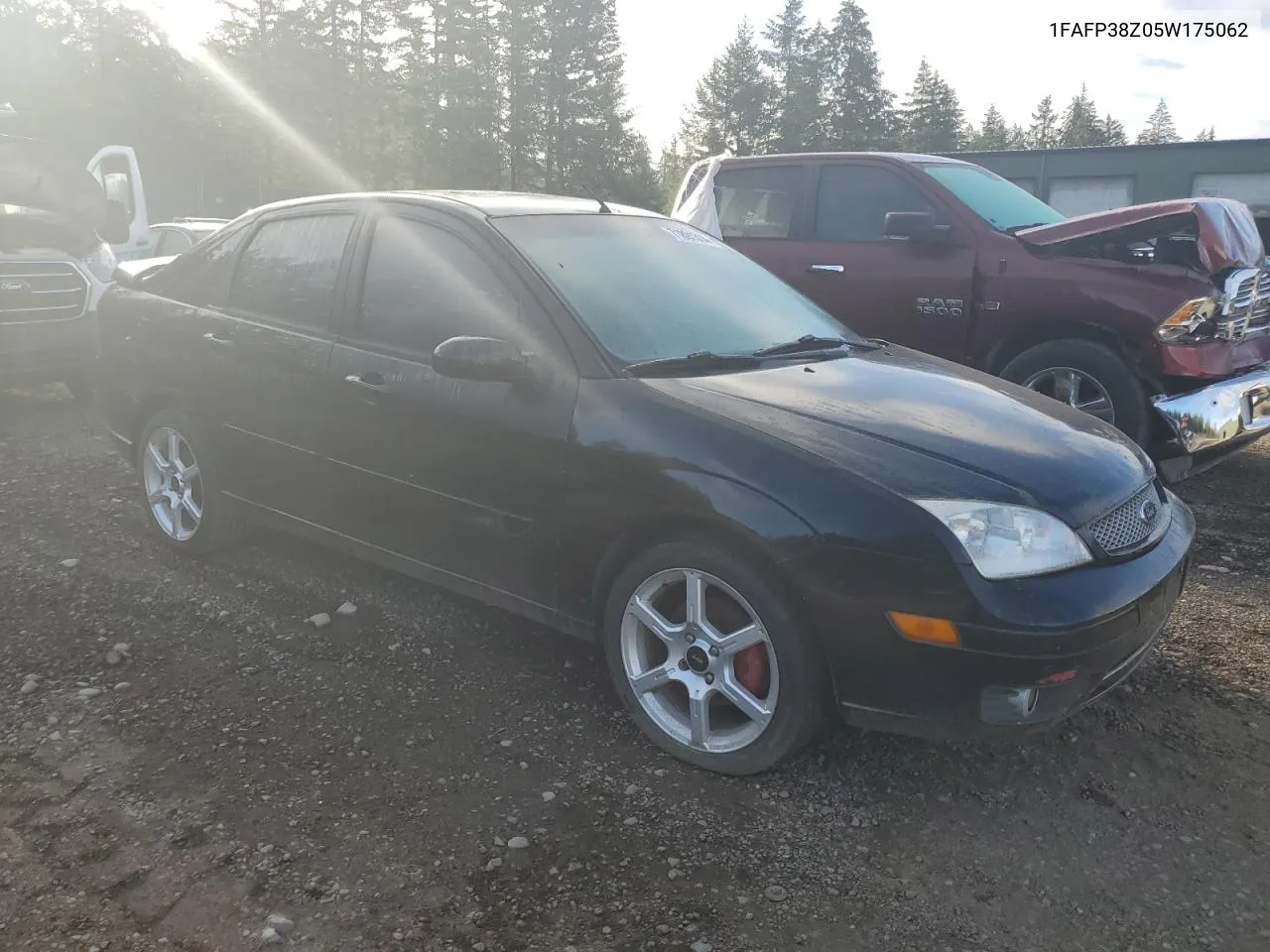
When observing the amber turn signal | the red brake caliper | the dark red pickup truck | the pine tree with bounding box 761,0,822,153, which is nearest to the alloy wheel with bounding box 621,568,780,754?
the red brake caliper

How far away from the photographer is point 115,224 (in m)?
9.41

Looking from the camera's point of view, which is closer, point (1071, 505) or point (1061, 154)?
point (1071, 505)

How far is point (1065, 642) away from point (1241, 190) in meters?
21.7

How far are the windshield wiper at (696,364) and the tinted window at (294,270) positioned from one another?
1450mm

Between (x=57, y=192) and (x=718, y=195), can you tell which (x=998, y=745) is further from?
(x=57, y=192)

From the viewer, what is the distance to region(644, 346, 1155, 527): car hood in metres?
2.81

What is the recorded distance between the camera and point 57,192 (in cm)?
883

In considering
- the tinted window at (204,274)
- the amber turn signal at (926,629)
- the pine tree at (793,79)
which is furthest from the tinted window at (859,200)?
the pine tree at (793,79)

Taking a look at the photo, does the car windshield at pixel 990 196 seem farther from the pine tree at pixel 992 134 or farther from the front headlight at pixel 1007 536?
the pine tree at pixel 992 134

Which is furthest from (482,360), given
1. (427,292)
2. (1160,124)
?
(1160,124)

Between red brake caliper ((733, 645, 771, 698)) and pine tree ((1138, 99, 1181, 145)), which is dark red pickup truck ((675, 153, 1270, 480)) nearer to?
red brake caliper ((733, 645, 771, 698))

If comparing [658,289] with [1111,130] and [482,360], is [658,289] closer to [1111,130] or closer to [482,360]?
[482,360]

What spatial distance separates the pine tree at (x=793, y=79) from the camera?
60438mm

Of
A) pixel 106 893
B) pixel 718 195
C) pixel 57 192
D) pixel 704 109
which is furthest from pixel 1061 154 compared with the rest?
pixel 704 109
